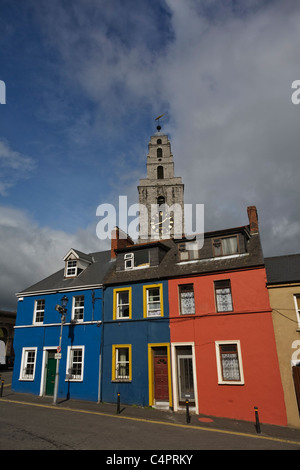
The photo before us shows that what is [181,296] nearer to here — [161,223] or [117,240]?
[117,240]

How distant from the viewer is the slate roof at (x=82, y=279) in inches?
882

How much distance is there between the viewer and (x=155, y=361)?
59.6 feet

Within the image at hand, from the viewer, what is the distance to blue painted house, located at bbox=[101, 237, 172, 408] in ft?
58.4

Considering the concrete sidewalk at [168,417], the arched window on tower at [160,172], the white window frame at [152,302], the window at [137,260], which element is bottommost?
the concrete sidewalk at [168,417]

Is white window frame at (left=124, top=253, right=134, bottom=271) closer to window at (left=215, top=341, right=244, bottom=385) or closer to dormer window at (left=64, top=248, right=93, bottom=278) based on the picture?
dormer window at (left=64, top=248, right=93, bottom=278)

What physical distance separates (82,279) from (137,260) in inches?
187

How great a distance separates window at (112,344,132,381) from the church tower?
23753 millimetres

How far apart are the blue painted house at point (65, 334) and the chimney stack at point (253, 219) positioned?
36.8 feet

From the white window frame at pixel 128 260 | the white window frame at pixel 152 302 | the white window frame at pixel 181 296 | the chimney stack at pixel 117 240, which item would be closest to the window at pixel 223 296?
the white window frame at pixel 181 296

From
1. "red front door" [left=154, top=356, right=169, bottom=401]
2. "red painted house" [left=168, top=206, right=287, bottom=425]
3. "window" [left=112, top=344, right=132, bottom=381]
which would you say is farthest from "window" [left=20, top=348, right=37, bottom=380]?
"red painted house" [left=168, top=206, right=287, bottom=425]

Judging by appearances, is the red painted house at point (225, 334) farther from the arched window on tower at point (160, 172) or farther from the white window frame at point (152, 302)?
the arched window on tower at point (160, 172)

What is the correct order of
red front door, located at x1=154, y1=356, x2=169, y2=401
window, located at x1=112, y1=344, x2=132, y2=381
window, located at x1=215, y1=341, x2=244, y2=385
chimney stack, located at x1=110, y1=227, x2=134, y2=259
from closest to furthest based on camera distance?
window, located at x1=215, y1=341, x2=244, y2=385, red front door, located at x1=154, y1=356, x2=169, y2=401, window, located at x1=112, y1=344, x2=132, y2=381, chimney stack, located at x1=110, y1=227, x2=134, y2=259

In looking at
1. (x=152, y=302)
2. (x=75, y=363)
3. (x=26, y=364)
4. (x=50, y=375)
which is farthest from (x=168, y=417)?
(x=26, y=364)
